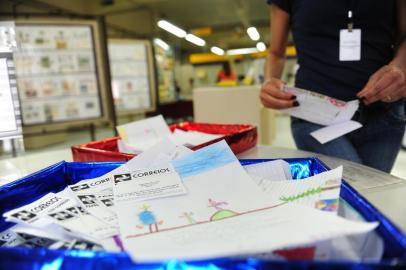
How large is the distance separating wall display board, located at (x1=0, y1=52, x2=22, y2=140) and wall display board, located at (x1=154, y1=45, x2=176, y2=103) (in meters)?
4.26

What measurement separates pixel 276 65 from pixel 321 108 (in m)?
0.31

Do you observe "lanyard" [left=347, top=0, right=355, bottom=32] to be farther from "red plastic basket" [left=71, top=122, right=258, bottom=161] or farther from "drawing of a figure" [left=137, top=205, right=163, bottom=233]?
"drawing of a figure" [left=137, top=205, right=163, bottom=233]

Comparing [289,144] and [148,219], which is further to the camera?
[289,144]

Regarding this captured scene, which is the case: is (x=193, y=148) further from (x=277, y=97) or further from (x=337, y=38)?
(x=337, y=38)

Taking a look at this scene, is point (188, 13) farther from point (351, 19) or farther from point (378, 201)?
point (378, 201)

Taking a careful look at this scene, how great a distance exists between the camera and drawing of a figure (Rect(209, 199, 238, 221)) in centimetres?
32

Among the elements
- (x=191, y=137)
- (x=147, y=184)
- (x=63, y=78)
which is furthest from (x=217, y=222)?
(x=63, y=78)

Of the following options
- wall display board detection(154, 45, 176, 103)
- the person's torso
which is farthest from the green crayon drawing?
wall display board detection(154, 45, 176, 103)

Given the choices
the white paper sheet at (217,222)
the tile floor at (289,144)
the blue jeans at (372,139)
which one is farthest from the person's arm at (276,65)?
the tile floor at (289,144)

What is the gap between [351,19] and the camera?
798 mm

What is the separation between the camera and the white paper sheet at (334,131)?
29.1 inches

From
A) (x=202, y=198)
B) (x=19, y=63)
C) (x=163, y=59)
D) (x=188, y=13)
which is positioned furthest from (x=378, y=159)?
(x=188, y=13)

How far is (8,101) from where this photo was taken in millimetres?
685

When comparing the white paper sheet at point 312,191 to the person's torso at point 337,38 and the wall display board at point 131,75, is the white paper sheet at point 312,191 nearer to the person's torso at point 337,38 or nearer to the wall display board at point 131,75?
the person's torso at point 337,38
